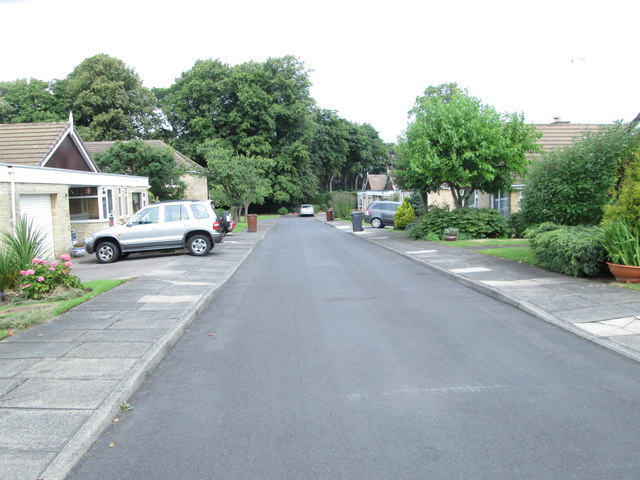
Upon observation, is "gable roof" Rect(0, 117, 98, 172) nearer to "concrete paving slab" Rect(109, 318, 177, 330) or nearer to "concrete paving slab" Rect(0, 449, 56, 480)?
"concrete paving slab" Rect(109, 318, 177, 330)

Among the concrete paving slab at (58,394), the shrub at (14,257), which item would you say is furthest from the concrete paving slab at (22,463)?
the shrub at (14,257)

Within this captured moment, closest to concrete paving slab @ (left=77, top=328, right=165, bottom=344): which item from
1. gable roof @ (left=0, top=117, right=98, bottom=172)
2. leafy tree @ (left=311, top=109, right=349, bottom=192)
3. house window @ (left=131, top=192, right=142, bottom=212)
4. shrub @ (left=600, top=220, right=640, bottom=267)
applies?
shrub @ (left=600, top=220, right=640, bottom=267)

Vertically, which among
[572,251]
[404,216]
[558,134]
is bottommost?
[572,251]

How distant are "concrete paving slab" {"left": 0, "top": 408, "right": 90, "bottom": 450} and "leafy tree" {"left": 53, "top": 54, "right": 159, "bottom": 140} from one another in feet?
176

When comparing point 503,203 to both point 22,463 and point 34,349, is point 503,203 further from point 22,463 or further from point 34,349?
point 22,463

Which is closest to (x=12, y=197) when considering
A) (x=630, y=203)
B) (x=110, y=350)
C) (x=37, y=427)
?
(x=110, y=350)

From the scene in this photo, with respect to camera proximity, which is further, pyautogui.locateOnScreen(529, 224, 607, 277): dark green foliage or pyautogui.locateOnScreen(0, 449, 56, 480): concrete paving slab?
pyautogui.locateOnScreen(529, 224, 607, 277): dark green foliage

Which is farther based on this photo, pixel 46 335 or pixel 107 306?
pixel 107 306

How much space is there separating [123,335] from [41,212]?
11.8 m

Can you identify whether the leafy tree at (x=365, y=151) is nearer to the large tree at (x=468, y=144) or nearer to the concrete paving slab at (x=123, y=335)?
the large tree at (x=468, y=144)

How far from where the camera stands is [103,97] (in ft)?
179

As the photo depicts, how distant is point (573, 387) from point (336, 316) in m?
Answer: 4.12

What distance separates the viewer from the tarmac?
4306mm

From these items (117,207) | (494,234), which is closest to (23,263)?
(117,207)
